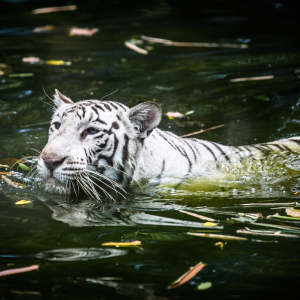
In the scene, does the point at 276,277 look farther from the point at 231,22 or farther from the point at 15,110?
the point at 231,22

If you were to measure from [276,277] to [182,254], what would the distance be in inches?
16.6

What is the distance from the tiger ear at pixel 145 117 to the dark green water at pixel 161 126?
404mm

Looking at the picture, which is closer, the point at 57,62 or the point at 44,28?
the point at 57,62

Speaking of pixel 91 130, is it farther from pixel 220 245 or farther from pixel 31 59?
pixel 31 59

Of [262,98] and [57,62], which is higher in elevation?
[57,62]

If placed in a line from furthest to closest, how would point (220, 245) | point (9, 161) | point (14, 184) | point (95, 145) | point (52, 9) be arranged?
1. point (52, 9)
2. point (9, 161)
3. point (14, 184)
4. point (95, 145)
5. point (220, 245)

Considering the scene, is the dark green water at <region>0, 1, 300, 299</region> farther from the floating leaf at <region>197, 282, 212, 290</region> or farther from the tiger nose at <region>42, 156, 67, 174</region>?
the tiger nose at <region>42, 156, 67, 174</region>

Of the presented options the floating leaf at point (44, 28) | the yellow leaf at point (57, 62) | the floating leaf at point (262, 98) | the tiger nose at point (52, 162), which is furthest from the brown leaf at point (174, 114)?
the floating leaf at point (44, 28)

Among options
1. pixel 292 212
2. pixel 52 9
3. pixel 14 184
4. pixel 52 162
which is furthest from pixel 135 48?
pixel 292 212

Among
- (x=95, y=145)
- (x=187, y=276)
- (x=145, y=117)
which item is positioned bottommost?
(x=187, y=276)

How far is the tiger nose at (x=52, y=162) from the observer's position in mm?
2606

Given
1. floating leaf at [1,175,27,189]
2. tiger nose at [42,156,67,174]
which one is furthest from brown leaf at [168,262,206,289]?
floating leaf at [1,175,27,189]

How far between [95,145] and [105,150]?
0.26 ft

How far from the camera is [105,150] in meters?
2.90
